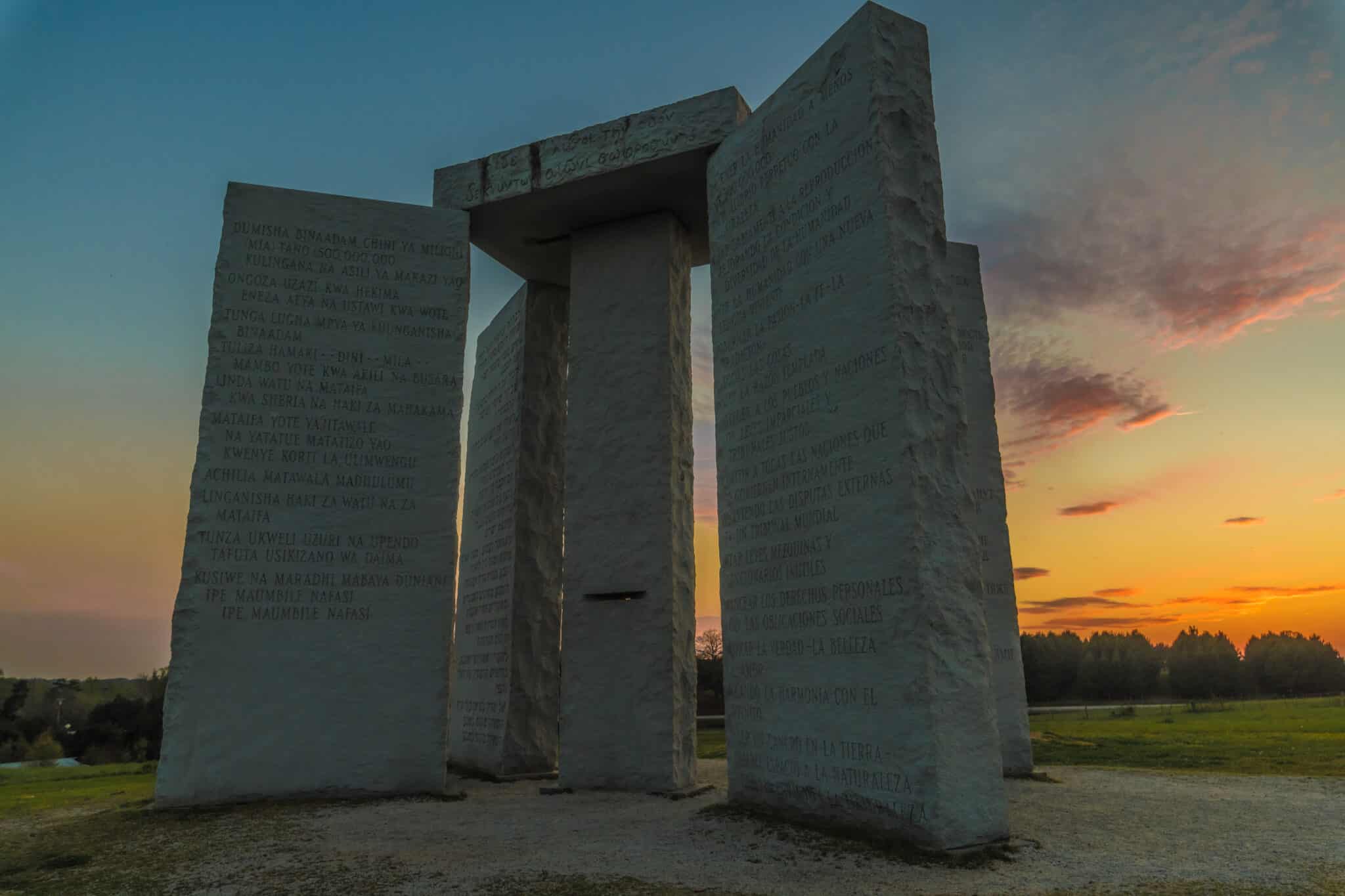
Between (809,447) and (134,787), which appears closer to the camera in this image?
(809,447)

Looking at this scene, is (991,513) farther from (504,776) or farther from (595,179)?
(504,776)

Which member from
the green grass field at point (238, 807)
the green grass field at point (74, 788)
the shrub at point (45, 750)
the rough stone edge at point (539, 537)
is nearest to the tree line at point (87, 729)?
the shrub at point (45, 750)

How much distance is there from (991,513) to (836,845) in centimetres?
538

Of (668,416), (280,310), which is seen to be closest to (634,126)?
(668,416)

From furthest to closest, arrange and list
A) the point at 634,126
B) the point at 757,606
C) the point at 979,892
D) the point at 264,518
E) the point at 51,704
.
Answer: the point at 51,704 < the point at 634,126 < the point at 264,518 < the point at 757,606 < the point at 979,892

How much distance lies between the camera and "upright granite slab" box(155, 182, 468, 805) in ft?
26.9

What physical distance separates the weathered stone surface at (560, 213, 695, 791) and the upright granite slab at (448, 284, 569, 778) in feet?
4.97

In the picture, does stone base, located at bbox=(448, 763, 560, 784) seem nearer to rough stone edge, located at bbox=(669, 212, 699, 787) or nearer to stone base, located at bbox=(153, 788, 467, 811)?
stone base, located at bbox=(153, 788, 467, 811)

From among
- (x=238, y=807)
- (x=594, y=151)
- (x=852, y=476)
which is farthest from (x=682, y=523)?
(x=238, y=807)

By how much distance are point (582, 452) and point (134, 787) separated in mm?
6663

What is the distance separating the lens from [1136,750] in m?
11.0

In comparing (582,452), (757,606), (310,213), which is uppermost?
(310,213)

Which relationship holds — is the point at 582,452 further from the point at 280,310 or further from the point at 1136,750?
the point at 1136,750

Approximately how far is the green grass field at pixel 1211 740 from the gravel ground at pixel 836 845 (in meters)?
1.31
